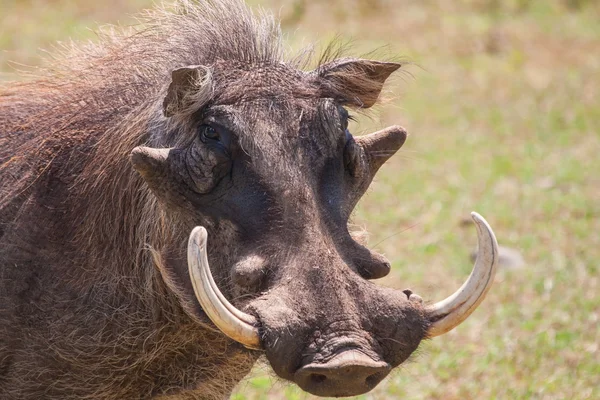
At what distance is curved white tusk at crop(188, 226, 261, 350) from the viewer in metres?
2.32

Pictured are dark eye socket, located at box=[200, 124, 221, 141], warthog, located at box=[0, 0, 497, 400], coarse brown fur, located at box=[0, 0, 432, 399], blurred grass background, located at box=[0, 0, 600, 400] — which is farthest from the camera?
blurred grass background, located at box=[0, 0, 600, 400]

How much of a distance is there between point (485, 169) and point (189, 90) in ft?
17.1

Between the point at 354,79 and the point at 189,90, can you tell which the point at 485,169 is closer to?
the point at 354,79

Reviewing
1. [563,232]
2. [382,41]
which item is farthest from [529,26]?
[563,232]

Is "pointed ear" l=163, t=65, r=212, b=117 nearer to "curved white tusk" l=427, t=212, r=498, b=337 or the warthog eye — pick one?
the warthog eye

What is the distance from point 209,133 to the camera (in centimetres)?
279

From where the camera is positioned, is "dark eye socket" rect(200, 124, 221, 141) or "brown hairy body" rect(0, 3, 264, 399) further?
"brown hairy body" rect(0, 3, 264, 399)

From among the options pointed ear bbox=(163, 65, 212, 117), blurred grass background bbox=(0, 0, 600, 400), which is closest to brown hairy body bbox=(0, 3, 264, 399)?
pointed ear bbox=(163, 65, 212, 117)

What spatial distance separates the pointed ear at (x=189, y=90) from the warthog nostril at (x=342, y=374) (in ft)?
2.99

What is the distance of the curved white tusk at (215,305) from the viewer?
2324mm

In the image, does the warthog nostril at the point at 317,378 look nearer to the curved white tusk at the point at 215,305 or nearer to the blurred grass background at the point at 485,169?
the curved white tusk at the point at 215,305

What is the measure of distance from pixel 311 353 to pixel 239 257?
1.38 feet

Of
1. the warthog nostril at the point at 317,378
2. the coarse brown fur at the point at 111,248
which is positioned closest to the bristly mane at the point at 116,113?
the coarse brown fur at the point at 111,248

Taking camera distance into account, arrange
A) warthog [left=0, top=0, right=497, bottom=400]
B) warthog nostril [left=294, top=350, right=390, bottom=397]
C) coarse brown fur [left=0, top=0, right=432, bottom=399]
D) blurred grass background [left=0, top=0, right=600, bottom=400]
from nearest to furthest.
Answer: warthog nostril [left=294, top=350, right=390, bottom=397], warthog [left=0, top=0, right=497, bottom=400], coarse brown fur [left=0, top=0, right=432, bottom=399], blurred grass background [left=0, top=0, right=600, bottom=400]
